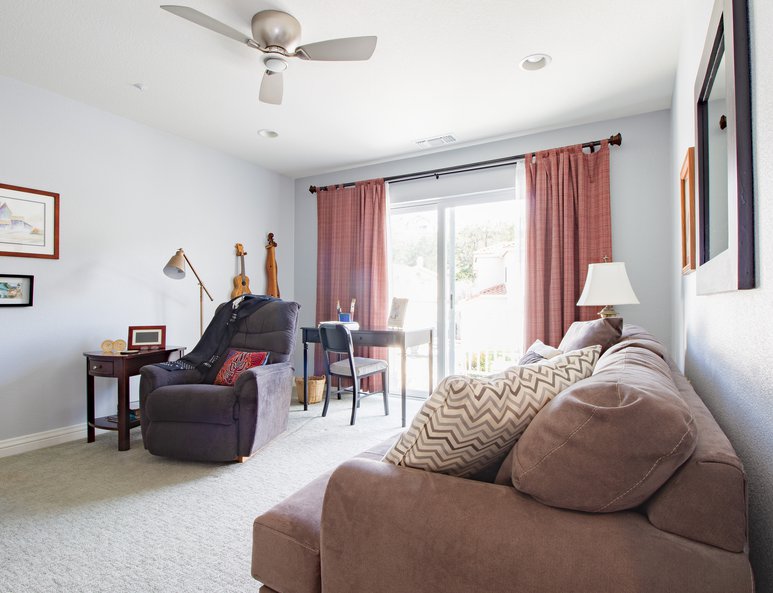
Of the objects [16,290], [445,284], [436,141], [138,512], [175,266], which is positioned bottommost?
[138,512]

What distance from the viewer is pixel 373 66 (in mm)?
2693

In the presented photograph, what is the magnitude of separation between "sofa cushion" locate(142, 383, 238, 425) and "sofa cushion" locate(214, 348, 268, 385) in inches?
13.6

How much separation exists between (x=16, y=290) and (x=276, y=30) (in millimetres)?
2435

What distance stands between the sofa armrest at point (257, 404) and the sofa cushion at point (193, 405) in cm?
7

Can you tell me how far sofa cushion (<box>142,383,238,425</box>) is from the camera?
2566 mm

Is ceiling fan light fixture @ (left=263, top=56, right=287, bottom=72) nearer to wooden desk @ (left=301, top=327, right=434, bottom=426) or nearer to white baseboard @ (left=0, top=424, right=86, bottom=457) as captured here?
wooden desk @ (left=301, top=327, right=434, bottom=426)

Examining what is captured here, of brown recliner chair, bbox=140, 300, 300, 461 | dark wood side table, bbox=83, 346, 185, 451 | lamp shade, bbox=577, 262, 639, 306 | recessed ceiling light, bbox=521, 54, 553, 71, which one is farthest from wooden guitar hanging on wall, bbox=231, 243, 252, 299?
lamp shade, bbox=577, 262, 639, 306

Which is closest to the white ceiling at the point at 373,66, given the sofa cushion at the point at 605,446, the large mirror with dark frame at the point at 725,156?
the large mirror with dark frame at the point at 725,156

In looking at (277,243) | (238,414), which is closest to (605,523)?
(238,414)

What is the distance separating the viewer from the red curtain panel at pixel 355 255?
4469 mm

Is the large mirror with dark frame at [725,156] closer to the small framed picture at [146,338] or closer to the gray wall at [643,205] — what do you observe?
the gray wall at [643,205]

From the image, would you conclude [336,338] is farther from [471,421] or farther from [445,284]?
[471,421]

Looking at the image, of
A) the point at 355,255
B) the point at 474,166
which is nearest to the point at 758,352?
the point at 474,166

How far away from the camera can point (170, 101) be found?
3184 millimetres
